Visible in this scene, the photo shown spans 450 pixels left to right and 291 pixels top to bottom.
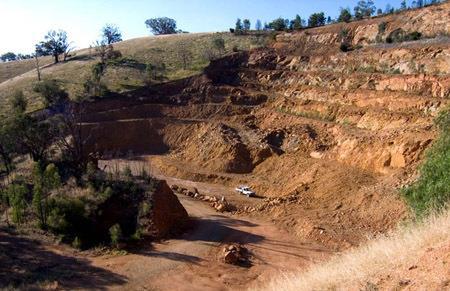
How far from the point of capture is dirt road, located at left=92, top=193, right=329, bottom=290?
18484 millimetres

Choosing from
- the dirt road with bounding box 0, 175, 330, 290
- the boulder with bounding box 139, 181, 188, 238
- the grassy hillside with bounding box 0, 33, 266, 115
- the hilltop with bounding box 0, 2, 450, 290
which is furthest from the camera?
the grassy hillside with bounding box 0, 33, 266, 115

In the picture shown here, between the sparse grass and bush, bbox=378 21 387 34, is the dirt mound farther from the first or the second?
bush, bbox=378 21 387 34

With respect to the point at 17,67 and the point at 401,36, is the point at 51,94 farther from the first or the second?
the point at 17,67

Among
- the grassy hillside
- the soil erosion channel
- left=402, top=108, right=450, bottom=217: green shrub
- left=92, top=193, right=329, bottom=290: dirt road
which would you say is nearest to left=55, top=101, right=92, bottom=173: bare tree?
the soil erosion channel

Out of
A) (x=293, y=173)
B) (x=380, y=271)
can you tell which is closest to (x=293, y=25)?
(x=293, y=173)

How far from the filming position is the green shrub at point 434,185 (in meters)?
11.6

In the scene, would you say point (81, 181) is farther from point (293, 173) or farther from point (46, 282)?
point (293, 173)

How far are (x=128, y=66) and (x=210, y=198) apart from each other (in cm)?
3232

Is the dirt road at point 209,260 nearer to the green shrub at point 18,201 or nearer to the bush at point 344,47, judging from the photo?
the green shrub at point 18,201

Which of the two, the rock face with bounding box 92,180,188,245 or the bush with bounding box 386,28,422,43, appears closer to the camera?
the rock face with bounding box 92,180,188,245

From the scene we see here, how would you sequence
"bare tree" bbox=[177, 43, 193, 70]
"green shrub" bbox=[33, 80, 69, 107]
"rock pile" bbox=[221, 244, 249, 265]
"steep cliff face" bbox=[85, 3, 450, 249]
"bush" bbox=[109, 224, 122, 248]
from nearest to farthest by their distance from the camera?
1. "rock pile" bbox=[221, 244, 249, 265]
2. "bush" bbox=[109, 224, 122, 248]
3. "steep cliff face" bbox=[85, 3, 450, 249]
4. "green shrub" bbox=[33, 80, 69, 107]
5. "bare tree" bbox=[177, 43, 193, 70]

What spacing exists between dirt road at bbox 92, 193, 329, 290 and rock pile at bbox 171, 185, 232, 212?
295 cm

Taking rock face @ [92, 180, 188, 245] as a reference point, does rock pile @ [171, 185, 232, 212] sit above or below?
below

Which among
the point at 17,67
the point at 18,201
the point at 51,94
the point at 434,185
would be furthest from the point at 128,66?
the point at 434,185
